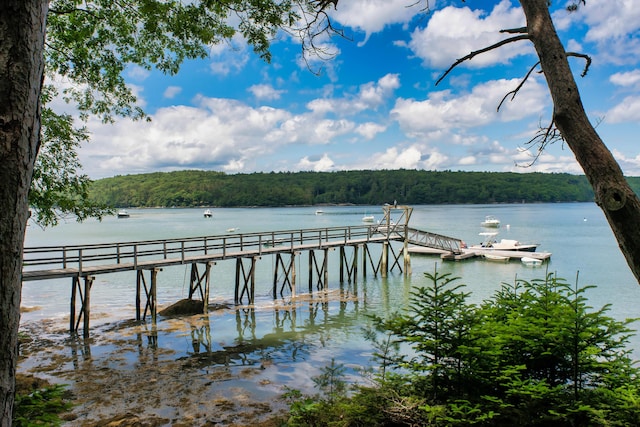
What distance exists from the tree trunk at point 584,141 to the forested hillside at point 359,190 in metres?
163

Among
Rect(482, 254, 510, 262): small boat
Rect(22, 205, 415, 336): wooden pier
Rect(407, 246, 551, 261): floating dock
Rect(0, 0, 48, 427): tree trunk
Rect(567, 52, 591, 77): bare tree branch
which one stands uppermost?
Rect(567, 52, 591, 77): bare tree branch

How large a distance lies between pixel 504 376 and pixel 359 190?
175 metres

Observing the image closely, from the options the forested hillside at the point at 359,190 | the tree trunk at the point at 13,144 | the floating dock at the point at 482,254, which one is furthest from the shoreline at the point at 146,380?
the forested hillside at the point at 359,190

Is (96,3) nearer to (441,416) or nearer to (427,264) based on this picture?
(441,416)

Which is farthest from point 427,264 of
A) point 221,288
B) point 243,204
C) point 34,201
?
point 243,204

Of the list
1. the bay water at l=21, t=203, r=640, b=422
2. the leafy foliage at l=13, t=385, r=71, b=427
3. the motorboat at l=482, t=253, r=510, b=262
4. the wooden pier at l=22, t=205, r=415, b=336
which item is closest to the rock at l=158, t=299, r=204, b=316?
the wooden pier at l=22, t=205, r=415, b=336

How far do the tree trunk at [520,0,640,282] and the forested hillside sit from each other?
16271cm

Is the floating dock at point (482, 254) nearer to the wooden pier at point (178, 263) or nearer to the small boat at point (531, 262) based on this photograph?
the small boat at point (531, 262)

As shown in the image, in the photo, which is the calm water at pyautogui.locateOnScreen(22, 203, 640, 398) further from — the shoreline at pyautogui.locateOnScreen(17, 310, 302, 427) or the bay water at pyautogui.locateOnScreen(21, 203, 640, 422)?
the shoreline at pyautogui.locateOnScreen(17, 310, 302, 427)

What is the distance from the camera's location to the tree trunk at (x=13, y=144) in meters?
2.12

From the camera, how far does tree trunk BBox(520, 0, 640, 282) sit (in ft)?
12.3

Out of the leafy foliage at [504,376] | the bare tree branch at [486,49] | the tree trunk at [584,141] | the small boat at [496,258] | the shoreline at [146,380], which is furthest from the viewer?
the small boat at [496,258]

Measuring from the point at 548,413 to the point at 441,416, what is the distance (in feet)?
4.05

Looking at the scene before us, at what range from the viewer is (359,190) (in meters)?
179
